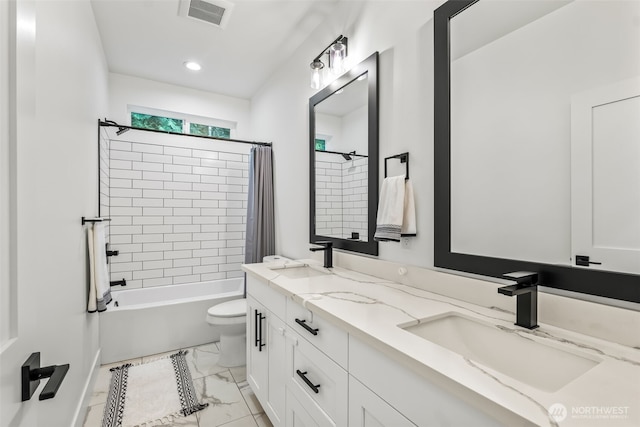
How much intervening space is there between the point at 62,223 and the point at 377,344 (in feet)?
5.09

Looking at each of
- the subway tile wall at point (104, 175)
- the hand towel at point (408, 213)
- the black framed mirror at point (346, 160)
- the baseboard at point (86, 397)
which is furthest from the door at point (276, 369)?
the subway tile wall at point (104, 175)

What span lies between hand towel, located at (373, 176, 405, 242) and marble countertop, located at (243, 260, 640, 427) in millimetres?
266

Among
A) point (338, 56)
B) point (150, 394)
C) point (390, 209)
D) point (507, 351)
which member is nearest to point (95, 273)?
point (150, 394)

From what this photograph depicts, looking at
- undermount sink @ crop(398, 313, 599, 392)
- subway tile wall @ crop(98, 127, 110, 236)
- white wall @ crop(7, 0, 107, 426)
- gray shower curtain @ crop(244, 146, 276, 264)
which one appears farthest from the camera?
gray shower curtain @ crop(244, 146, 276, 264)

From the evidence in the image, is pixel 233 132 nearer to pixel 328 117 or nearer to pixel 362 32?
pixel 328 117

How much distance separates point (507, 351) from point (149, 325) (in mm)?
2774

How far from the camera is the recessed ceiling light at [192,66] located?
287 centimetres

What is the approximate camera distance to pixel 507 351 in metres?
0.90

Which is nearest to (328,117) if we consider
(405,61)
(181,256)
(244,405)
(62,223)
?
(405,61)

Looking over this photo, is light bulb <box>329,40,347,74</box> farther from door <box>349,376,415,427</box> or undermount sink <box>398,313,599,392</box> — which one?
door <box>349,376,415,427</box>

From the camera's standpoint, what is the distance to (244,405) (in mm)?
1928

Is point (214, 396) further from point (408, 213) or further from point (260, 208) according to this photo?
point (408, 213)

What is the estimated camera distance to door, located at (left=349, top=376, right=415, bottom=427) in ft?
2.61

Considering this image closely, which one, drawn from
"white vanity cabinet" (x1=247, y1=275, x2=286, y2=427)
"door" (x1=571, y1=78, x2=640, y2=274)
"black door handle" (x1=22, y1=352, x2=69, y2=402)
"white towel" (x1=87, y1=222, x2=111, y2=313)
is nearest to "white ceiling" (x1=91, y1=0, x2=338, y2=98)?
"white towel" (x1=87, y1=222, x2=111, y2=313)
